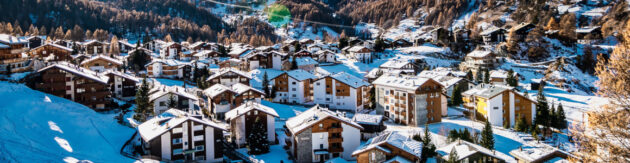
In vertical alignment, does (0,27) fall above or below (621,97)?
above

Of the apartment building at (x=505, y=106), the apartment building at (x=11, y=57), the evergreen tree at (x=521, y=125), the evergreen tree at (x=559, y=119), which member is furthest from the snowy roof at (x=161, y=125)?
the evergreen tree at (x=559, y=119)

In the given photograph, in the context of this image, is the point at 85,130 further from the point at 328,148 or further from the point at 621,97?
the point at 621,97

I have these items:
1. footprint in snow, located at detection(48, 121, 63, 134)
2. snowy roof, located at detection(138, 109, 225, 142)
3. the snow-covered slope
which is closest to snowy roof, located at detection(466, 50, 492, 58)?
snowy roof, located at detection(138, 109, 225, 142)

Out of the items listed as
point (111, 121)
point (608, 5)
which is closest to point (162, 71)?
point (111, 121)

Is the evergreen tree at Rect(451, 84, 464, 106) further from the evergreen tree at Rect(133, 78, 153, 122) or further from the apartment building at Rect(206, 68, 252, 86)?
the evergreen tree at Rect(133, 78, 153, 122)

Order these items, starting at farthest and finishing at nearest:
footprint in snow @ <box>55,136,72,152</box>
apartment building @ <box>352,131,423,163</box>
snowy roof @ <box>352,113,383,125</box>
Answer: snowy roof @ <box>352,113,383,125</box>, apartment building @ <box>352,131,423,163</box>, footprint in snow @ <box>55,136,72,152</box>
